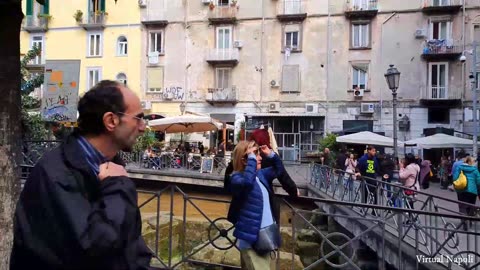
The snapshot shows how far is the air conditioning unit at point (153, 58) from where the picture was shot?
97.3 ft

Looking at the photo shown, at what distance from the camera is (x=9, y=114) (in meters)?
3.33

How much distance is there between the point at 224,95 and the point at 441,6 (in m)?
13.9

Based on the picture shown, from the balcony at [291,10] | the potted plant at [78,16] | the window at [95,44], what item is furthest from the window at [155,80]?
the balcony at [291,10]

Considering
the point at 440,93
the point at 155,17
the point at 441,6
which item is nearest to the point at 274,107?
the point at 440,93

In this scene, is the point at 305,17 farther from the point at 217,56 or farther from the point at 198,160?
the point at 198,160

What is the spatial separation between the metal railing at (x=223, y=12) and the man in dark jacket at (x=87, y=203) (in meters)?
28.1

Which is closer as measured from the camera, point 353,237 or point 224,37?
point 353,237

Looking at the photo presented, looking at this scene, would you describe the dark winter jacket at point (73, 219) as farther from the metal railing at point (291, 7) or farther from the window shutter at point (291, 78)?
the metal railing at point (291, 7)

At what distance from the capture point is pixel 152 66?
2991 cm

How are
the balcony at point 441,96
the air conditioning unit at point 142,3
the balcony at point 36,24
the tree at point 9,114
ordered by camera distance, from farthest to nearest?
the balcony at point 36,24
the air conditioning unit at point 142,3
the balcony at point 441,96
the tree at point 9,114

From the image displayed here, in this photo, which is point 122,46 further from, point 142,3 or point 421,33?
point 421,33

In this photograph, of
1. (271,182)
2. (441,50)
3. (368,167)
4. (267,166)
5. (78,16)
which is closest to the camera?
(271,182)

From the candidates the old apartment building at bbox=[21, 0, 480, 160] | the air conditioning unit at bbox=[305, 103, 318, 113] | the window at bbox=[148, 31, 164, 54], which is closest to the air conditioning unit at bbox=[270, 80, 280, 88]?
the old apartment building at bbox=[21, 0, 480, 160]

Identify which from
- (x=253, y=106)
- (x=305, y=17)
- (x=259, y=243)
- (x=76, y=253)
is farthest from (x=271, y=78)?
(x=76, y=253)
